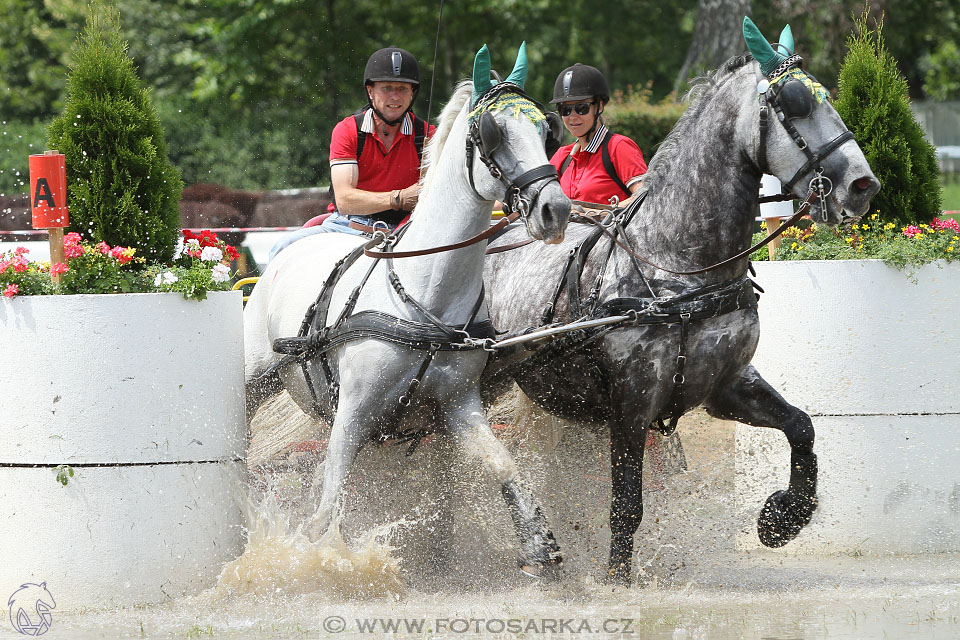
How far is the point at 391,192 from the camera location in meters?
5.41

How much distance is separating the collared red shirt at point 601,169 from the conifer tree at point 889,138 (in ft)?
4.02

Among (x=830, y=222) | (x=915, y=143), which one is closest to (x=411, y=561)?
(x=830, y=222)

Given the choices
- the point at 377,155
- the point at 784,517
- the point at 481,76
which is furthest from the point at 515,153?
the point at 784,517

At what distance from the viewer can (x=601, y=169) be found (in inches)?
237

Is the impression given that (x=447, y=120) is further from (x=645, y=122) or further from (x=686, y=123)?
(x=645, y=122)

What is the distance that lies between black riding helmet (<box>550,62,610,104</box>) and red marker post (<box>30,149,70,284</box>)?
251cm

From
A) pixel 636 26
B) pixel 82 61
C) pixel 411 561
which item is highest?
pixel 636 26

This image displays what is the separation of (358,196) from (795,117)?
2.08 metres

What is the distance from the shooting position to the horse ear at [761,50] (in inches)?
182

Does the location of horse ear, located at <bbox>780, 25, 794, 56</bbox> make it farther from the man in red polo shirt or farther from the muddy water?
the muddy water

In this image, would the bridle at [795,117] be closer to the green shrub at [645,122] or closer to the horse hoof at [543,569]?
the horse hoof at [543,569]

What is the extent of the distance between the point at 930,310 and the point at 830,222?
5.01ft

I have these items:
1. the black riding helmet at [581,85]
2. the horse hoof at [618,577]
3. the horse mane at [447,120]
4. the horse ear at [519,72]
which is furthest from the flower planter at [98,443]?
the black riding helmet at [581,85]

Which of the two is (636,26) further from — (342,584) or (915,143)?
(342,584)
